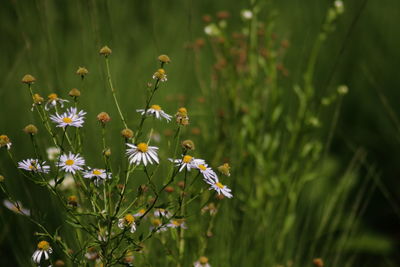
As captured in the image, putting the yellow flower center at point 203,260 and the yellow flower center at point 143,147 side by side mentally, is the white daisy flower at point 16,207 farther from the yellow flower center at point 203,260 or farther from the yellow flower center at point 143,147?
the yellow flower center at point 203,260

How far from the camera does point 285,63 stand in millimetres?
2516

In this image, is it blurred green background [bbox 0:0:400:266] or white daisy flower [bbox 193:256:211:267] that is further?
blurred green background [bbox 0:0:400:266]

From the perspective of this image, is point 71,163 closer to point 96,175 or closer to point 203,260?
point 96,175

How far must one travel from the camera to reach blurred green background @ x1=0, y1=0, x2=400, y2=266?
202 centimetres

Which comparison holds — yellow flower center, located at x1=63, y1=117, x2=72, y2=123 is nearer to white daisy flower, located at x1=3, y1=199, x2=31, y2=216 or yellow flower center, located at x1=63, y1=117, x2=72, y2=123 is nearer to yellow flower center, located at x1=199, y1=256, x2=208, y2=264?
white daisy flower, located at x1=3, y1=199, x2=31, y2=216

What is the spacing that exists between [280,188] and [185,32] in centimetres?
130

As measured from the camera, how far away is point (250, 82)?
1.65 metres

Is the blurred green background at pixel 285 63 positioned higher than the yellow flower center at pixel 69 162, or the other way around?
the blurred green background at pixel 285 63

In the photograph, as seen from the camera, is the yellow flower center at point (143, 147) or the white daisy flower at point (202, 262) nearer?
the yellow flower center at point (143, 147)

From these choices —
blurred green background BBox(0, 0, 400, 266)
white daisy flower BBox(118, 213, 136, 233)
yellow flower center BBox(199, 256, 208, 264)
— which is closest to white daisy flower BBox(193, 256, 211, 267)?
yellow flower center BBox(199, 256, 208, 264)

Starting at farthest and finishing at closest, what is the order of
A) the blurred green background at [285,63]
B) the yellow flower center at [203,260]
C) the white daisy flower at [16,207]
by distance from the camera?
the blurred green background at [285,63] → the yellow flower center at [203,260] → the white daisy flower at [16,207]

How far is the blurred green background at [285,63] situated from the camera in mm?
2016

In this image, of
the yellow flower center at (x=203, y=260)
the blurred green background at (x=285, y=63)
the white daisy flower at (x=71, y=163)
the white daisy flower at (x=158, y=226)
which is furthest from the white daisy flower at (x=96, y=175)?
the blurred green background at (x=285, y=63)

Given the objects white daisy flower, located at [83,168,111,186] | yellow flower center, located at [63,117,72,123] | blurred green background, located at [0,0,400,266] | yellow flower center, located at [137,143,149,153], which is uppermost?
blurred green background, located at [0,0,400,266]
